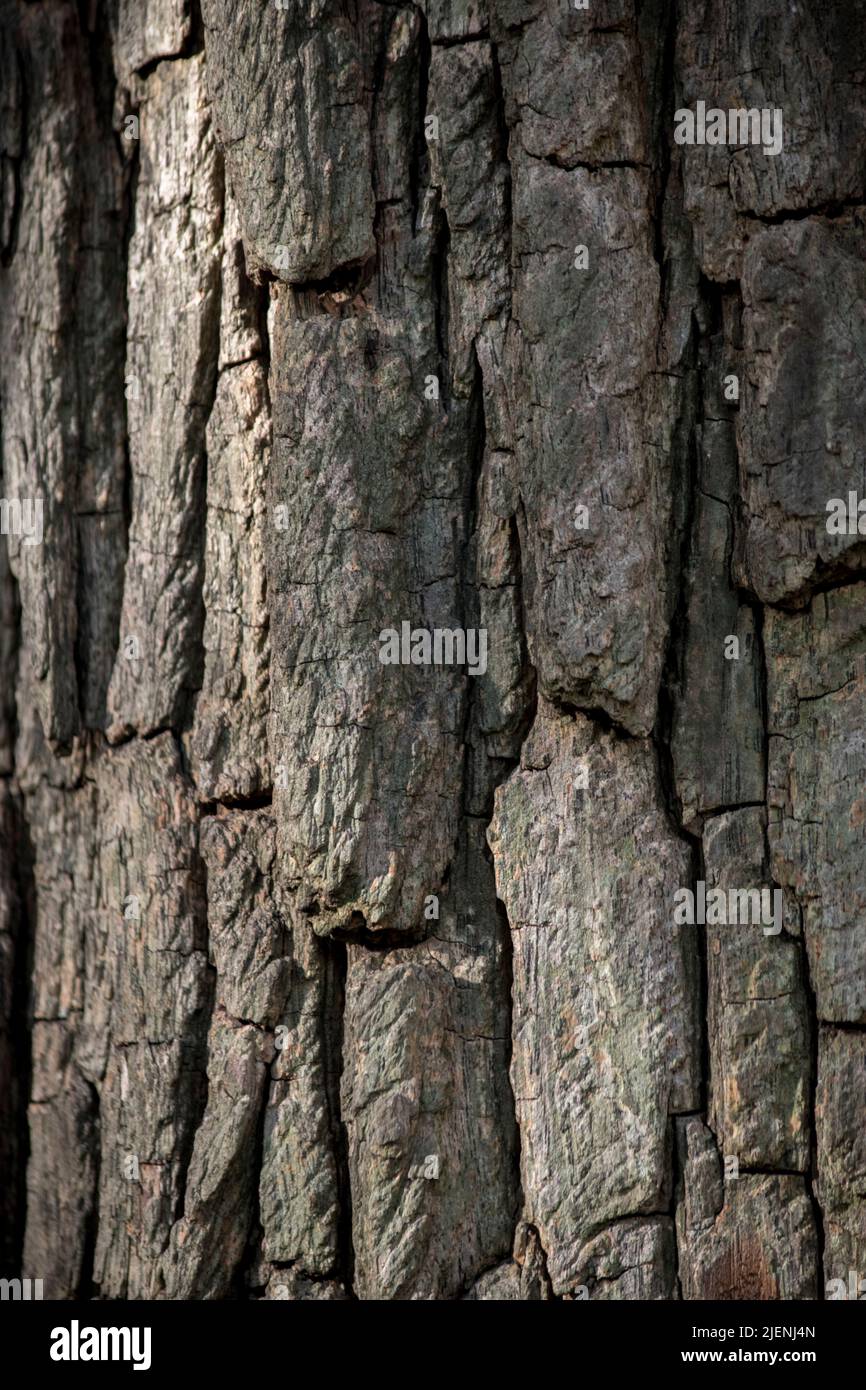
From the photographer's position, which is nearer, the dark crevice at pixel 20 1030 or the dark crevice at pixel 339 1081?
the dark crevice at pixel 339 1081

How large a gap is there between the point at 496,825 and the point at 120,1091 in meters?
1.27

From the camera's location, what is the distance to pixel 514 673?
3203 millimetres

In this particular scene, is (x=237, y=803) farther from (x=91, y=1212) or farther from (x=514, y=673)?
(x=91, y=1212)

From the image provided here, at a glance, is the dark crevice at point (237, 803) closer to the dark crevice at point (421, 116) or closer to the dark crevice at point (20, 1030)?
Answer: the dark crevice at point (20, 1030)

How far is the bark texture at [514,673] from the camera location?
3.06m

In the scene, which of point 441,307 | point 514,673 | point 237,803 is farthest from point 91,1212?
point 441,307

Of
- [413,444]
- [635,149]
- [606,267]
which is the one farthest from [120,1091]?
[635,149]

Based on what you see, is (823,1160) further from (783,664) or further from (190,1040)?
(190,1040)

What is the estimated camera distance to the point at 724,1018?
3086mm

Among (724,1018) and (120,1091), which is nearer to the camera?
(724,1018)

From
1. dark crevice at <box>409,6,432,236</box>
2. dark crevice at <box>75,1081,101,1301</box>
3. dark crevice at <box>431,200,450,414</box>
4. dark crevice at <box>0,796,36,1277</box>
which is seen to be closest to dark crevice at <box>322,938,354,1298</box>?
dark crevice at <box>75,1081,101,1301</box>

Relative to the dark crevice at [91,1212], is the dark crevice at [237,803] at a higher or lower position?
higher

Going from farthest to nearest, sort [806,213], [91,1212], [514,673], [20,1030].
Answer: [20,1030] → [91,1212] → [514,673] → [806,213]

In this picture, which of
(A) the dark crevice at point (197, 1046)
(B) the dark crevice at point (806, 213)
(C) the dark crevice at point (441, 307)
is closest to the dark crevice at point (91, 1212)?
(A) the dark crevice at point (197, 1046)
